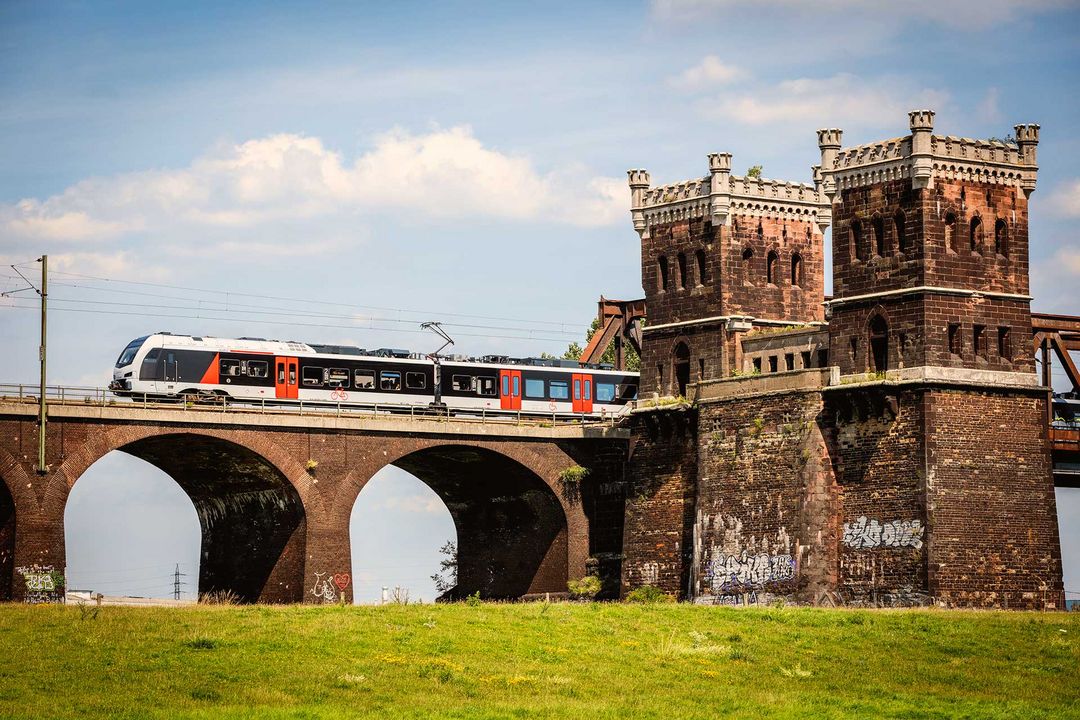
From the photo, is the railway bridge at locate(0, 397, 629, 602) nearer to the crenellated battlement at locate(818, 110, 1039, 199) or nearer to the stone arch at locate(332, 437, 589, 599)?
the stone arch at locate(332, 437, 589, 599)

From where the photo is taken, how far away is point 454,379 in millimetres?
84188

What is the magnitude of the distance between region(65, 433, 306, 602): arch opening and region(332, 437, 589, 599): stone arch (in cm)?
392

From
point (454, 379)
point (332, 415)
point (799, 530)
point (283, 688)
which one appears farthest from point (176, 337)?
point (283, 688)

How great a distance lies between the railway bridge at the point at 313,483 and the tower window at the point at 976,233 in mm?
19708

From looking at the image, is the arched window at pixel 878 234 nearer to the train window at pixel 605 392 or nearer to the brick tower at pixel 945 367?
the brick tower at pixel 945 367

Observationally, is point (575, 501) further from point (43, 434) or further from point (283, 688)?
point (283, 688)

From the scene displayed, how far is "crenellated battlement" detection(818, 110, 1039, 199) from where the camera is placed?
7062 cm

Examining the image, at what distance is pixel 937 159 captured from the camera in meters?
70.8

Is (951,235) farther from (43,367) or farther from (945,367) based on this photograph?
(43,367)

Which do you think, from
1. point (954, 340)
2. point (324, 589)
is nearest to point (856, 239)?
point (954, 340)

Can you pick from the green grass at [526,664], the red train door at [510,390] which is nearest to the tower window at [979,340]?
the green grass at [526,664]

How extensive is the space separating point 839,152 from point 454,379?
21.1m

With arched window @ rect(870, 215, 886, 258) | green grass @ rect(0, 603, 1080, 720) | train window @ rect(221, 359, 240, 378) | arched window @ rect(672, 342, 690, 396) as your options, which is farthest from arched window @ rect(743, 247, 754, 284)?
train window @ rect(221, 359, 240, 378)

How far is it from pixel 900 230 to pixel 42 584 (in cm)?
3538
